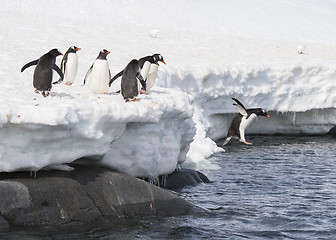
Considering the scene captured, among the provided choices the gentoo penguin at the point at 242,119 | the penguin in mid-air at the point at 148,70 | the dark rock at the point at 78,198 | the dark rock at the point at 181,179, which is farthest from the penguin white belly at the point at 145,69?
the gentoo penguin at the point at 242,119

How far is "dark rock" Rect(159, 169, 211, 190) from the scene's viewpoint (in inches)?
381

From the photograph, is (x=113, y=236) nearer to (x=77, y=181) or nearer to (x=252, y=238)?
(x=77, y=181)

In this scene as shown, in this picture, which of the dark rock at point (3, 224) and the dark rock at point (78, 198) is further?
the dark rock at point (78, 198)

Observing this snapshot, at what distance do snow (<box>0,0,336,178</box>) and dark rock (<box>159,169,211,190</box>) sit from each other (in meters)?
0.33

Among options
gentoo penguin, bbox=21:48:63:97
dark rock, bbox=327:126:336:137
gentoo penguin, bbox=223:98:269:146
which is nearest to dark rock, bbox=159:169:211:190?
gentoo penguin, bbox=21:48:63:97

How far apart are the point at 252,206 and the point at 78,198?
2639 mm

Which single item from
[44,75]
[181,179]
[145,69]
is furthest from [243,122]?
[44,75]

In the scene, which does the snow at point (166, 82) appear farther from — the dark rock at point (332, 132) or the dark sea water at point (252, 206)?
the dark sea water at point (252, 206)

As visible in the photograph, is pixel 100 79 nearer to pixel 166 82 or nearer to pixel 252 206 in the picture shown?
pixel 252 206

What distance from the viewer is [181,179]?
32.8 ft

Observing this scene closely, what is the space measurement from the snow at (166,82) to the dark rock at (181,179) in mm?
328

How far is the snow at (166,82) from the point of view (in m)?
7.28

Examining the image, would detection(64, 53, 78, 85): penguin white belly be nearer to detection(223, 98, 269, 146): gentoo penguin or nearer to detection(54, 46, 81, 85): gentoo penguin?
detection(54, 46, 81, 85): gentoo penguin

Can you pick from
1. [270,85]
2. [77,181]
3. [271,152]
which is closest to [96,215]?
[77,181]
